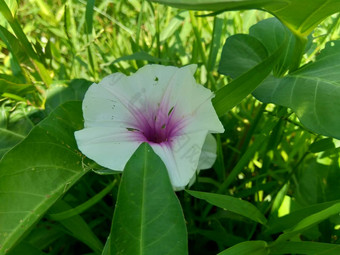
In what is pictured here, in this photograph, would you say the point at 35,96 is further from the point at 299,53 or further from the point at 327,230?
the point at 327,230

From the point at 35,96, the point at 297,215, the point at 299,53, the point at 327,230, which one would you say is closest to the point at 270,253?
the point at 297,215

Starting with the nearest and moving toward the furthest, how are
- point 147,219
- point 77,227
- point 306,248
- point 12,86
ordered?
point 147,219
point 306,248
point 77,227
point 12,86

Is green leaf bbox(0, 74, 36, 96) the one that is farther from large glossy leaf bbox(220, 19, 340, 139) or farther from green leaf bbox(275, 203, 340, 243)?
green leaf bbox(275, 203, 340, 243)

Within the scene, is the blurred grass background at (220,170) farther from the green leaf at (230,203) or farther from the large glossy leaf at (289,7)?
the large glossy leaf at (289,7)

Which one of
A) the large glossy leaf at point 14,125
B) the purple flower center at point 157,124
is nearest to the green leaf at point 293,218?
the purple flower center at point 157,124

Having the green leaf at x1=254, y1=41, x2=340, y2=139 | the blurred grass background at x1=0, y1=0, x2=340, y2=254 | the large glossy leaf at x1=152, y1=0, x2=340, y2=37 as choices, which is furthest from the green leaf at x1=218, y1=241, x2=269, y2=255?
the large glossy leaf at x1=152, y1=0, x2=340, y2=37

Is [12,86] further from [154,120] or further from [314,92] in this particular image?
[314,92]

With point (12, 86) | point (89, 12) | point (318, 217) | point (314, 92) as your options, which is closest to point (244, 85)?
point (314, 92)
